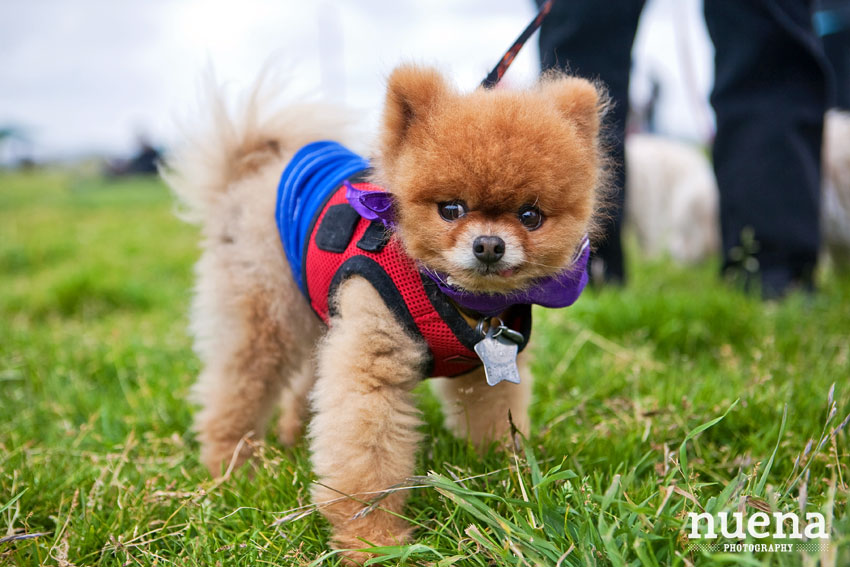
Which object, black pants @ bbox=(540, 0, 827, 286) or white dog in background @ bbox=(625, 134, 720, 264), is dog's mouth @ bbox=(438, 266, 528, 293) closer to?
black pants @ bbox=(540, 0, 827, 286)

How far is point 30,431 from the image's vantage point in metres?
2.70

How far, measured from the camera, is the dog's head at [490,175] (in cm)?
157

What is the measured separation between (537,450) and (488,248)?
0.87m

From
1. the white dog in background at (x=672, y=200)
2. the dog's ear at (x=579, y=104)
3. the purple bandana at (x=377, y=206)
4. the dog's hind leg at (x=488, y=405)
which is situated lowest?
the white dog in background at (x=672, y=200)

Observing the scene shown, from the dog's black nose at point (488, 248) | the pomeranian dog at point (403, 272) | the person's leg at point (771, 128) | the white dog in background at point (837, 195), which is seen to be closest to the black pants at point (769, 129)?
the person's leg at point (771, 128)

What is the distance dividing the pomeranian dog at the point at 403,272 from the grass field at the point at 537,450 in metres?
0.16

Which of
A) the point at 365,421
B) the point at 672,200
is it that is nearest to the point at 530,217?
the point at 365,421

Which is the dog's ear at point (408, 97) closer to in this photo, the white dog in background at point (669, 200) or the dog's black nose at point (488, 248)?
the dog's black nose at point (488, 248)

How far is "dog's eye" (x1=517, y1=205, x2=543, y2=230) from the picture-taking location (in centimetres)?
162

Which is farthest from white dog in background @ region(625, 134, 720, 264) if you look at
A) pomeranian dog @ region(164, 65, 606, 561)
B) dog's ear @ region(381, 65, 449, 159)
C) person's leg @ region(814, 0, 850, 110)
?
dog's ear @ region(381, 65, 449, 159)

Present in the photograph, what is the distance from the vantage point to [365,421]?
1737 millimetres

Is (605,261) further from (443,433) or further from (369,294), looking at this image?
(369,294)

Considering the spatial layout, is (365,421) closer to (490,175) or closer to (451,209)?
(451,209)

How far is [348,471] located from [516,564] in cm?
53
